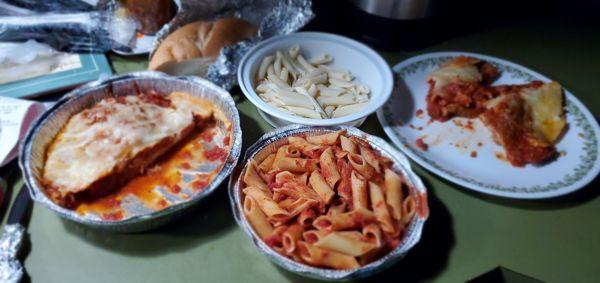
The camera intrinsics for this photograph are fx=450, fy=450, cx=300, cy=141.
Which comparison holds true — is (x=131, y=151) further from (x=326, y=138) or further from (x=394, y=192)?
(x=394, y=192)

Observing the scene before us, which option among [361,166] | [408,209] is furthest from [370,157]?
[408,209]

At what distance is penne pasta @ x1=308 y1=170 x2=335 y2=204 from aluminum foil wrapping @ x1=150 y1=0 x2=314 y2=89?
1.53 ft

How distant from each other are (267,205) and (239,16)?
89cm

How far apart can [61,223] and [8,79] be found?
0.54 m

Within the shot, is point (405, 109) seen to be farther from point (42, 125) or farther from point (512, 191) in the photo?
point (42, 125)

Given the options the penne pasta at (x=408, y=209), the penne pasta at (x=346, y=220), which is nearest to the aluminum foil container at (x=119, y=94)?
the penne pasta at (x=346, y=220)

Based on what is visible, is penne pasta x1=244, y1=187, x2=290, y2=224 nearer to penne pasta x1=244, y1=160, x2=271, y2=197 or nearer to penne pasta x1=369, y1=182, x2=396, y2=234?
penne pasta x1=244, y1=160, x2=271, y2=197

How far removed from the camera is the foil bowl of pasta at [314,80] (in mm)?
1158

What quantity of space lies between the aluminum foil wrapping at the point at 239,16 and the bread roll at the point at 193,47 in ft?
0.15

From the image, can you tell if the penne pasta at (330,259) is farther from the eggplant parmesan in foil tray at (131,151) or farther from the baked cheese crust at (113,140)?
the baked cheese crust at (113,140)

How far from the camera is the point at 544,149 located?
115 centimetres

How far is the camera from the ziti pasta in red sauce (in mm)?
825

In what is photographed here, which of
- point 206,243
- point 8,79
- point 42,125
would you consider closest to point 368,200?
point 206,243

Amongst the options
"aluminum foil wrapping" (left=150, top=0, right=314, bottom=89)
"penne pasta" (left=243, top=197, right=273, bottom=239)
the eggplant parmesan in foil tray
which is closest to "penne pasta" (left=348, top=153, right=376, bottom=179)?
"penne pasta" (left=243, top=197, right=273, bottom=239)
